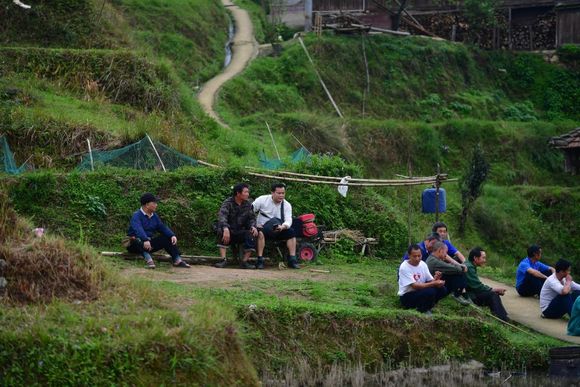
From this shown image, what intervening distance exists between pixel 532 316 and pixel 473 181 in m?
13.3

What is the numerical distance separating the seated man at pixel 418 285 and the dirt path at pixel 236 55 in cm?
1665

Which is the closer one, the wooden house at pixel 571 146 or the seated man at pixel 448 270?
the seated man at pixel 448 270

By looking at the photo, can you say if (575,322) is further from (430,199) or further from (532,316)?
(430,199)

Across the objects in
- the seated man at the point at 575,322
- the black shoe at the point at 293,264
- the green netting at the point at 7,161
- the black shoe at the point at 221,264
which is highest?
the green netting at the point at 7,161

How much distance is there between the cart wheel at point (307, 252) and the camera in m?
18.7

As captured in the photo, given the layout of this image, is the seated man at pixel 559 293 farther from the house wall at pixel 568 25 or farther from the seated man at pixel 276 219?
the house wall at pixel 568 25

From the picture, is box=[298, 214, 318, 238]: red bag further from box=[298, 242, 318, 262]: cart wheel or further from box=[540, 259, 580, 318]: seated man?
box=[540, 259, 580, 318]: seated man

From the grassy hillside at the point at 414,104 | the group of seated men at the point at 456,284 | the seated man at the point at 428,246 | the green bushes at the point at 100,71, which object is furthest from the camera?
the grassy hillside at the point at 414,104

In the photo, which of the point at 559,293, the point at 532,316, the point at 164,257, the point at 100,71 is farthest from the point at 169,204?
the point at 100,71

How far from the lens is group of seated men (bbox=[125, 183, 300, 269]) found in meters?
16.2

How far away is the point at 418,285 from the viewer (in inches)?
594

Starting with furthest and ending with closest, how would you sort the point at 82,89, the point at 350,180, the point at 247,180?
1. the point at 82,89
2. the point at 350,180
3. the point at 247,180

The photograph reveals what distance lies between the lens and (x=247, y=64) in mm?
39250

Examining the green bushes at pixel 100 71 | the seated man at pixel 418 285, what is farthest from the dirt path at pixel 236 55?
the seated man at pixel 418 285
